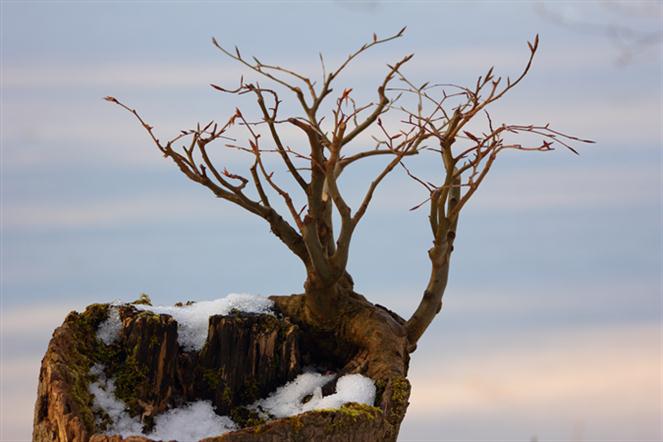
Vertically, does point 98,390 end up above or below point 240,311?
below

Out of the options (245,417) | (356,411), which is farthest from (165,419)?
(356,411)

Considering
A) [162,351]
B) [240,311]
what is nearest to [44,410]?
[162,351]

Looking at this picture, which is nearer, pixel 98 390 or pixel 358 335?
pixel 98 390

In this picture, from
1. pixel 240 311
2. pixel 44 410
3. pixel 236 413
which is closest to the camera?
pixel 44 410

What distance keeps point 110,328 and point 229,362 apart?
2.68ft

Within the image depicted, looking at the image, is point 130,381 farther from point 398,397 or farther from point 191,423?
point 398,397

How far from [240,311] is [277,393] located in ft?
2.11

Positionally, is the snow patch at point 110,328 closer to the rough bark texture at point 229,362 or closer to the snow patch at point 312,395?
the rough bark texture at point 229,362

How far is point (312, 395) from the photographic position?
253 inches

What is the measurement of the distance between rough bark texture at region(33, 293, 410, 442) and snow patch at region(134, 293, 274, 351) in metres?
0.08

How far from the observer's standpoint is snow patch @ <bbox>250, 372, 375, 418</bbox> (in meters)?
6.16

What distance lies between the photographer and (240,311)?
682 cm

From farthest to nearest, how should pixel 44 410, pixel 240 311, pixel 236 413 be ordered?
pixel 240 311 < pixel 236 413 < pixel 44 410

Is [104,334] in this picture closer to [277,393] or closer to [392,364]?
[277,393]
